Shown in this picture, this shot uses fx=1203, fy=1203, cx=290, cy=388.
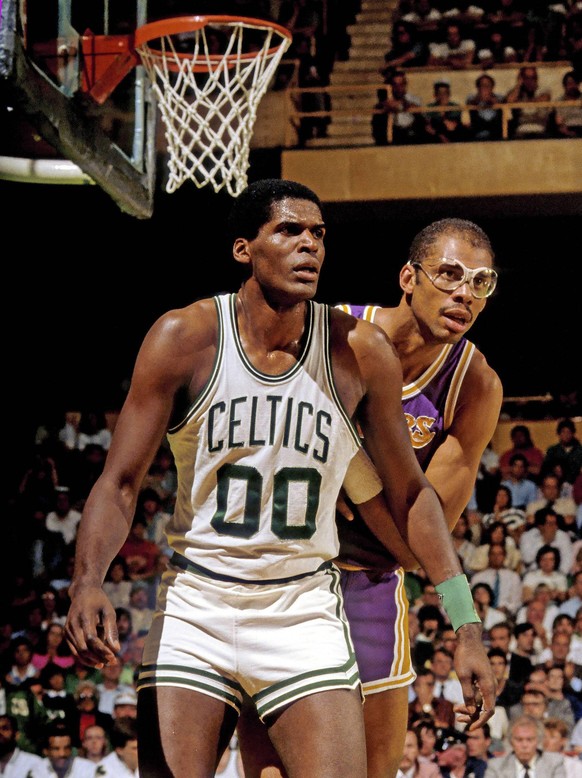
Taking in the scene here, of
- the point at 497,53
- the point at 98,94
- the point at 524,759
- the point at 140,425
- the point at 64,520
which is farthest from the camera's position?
the point at 497,53

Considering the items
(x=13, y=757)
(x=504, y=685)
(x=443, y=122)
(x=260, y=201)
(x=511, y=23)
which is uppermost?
(x=511, y=23)

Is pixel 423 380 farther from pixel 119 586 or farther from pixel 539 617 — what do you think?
pixel 119 586

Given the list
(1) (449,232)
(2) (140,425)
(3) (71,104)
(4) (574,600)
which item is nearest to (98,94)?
(3) (71,104)

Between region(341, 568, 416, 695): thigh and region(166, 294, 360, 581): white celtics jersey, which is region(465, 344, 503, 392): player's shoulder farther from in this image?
region(166, 294, 360, 581): white celtics jersey

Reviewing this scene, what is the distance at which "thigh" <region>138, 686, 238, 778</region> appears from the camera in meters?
3.17

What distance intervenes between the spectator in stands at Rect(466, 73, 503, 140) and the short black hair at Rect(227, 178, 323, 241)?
10.0 m

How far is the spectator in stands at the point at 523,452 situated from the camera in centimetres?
1170

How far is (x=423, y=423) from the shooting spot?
4.39 metres

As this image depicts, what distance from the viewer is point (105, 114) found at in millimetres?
6777

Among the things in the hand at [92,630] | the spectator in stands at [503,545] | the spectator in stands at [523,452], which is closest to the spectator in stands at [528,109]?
the spectator in stands at [523,452]

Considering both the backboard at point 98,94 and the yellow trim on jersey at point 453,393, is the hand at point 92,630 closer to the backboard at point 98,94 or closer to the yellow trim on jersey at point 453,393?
the yellow trim on jersey at point 453,393

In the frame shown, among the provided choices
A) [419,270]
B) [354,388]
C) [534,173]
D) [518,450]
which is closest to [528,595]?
[518,450]

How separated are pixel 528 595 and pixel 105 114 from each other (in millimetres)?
5305

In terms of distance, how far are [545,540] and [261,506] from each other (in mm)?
7405
